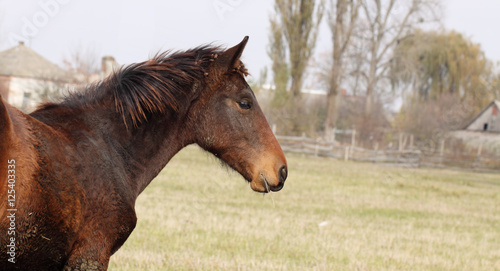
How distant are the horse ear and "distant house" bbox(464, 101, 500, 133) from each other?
5018 centimetres

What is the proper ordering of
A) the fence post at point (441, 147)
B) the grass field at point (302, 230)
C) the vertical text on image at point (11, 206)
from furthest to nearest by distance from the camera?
1. the fence post at point (441, 147)
2. the grass field at point (302, 230)
3. the vertical text on image at point (11, 206)

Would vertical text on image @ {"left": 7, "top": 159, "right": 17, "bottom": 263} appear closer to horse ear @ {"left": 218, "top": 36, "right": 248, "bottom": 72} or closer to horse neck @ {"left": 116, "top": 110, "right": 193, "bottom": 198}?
horse neck @ {"left": 116, "top": 110, "right": 193, "bottom": 198}

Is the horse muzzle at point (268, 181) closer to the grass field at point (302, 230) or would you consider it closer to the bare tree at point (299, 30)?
the grass field at point (302, 230)

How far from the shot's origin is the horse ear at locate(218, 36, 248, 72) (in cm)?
335

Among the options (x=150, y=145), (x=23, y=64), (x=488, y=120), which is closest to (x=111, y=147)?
(x=150, y=145)

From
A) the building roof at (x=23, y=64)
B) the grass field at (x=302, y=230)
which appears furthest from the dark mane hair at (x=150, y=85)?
the building roof at (x=23, y=64)

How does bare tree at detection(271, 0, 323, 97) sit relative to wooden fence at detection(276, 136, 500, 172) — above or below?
above

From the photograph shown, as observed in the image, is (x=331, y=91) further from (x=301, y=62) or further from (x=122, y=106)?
(x=122, y=106)

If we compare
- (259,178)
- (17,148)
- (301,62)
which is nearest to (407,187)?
(259,178)

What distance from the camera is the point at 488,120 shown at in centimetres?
4831

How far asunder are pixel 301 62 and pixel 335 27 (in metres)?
3.54

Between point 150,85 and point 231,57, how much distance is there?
0.59m

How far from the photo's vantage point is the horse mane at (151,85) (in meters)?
3.24

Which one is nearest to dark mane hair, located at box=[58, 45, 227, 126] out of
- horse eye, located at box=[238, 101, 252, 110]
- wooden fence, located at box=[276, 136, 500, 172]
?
horse eye, located at box=[238, 101, 252, 110]
